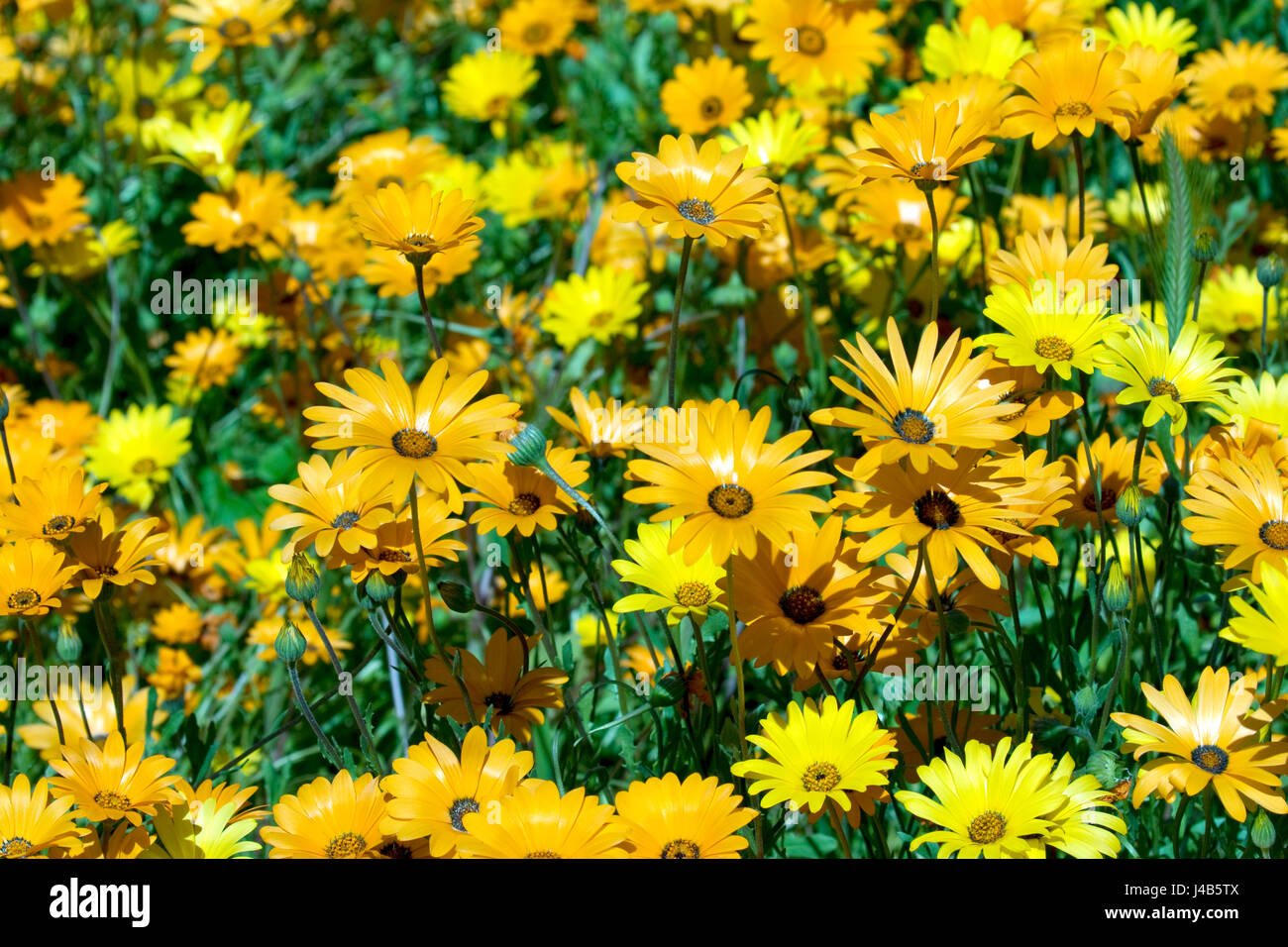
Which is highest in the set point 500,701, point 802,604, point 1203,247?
point 1203,247

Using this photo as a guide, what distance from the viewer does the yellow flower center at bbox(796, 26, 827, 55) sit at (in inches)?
130

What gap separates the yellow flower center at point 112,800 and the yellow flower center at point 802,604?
0.92m

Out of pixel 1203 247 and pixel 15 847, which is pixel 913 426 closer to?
pixel 1203 247

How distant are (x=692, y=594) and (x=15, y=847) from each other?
0.95m

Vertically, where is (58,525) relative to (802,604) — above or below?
above

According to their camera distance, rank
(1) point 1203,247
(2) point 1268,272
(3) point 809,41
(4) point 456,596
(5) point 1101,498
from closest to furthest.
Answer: (4) point 456,596 < (5) point 1101,498 < (1) point 1203,247 < (2) point 1268,272 < (3) point 809,41

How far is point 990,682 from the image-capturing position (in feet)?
7.02

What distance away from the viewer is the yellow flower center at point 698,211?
1.78m

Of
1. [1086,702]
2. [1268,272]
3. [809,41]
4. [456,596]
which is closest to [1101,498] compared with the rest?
[1086,702]

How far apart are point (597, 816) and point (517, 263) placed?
2.69 metres

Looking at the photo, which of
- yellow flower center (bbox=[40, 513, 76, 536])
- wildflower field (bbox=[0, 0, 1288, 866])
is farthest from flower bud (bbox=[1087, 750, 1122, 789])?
yellow flower center (bbox=[40, 513, 76, 536])

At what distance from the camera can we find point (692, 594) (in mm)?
1709

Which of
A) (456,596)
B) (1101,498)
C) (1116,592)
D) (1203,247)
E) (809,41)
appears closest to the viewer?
(1116,592)
